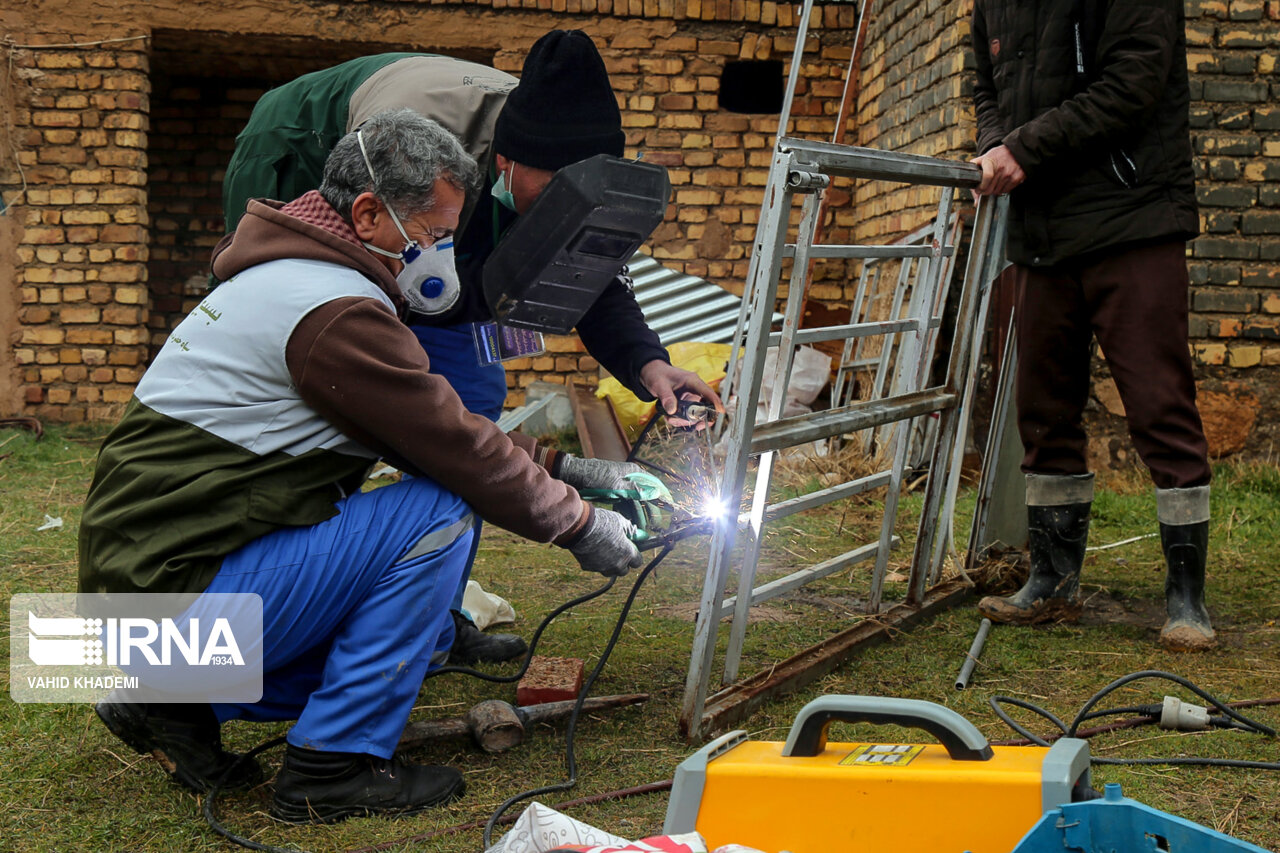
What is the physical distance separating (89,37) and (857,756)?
6.40m

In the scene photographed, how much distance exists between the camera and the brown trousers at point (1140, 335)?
109 inches

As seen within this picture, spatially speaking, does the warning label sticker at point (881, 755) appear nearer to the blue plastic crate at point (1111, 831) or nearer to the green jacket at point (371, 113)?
the blue plastic crate at point (1111, 831)

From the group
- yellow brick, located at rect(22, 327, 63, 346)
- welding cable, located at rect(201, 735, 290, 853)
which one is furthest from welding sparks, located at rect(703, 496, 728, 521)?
yellow brick, located at rect(22, 327, 63, 346)

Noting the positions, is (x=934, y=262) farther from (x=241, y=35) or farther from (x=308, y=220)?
(x=241, y=35)

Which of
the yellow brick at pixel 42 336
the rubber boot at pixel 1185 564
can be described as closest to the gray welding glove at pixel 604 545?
the rubber boot at pixel 1185 564

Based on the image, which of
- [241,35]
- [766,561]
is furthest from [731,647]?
[241,35]

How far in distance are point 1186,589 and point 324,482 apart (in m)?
2.20

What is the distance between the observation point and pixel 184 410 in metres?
1.91

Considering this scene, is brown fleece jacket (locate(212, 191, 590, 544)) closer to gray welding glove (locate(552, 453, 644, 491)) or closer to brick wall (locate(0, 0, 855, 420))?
gray welding glove (locate(552, 453, 644, 491))

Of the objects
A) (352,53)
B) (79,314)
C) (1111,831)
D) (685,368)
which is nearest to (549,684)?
(1111,831)

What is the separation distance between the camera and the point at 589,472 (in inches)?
98.9

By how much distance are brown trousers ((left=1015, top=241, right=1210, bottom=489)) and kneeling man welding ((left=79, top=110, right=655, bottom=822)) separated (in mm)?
1584

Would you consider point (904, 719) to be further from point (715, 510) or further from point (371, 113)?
point (371, 113)

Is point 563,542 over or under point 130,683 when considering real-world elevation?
over
